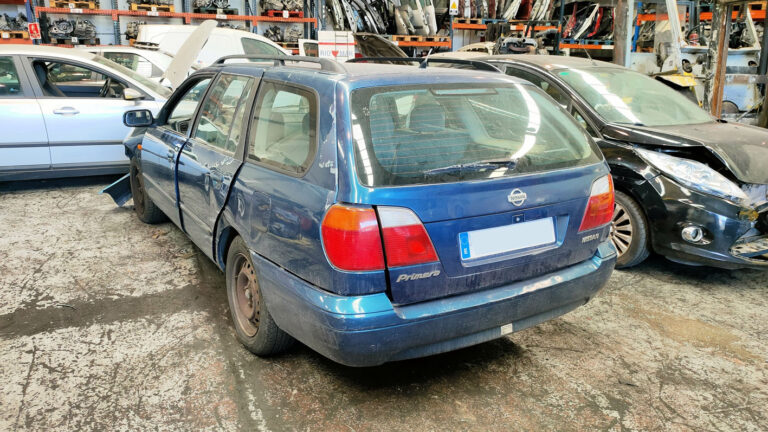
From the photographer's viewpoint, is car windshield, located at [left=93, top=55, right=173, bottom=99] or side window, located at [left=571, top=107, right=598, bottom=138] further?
car windshield, located at [left=93, top=55, right=173, bottom=99]

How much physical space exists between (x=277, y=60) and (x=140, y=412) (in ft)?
5.76

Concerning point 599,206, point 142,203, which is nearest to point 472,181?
point 599,206

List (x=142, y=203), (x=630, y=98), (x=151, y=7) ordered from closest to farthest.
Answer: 1. (x=630, y=98)
2. (x=142, y=203)
3. (x=151, y=7)

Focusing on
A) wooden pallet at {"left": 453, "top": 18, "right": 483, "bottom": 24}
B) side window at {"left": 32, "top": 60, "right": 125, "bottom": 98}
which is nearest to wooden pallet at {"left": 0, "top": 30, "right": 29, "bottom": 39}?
side window at {"left": 32, "top": 60, "right": 125, "bottom": 98}

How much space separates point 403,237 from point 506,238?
1.54ft

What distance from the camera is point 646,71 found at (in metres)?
7.69

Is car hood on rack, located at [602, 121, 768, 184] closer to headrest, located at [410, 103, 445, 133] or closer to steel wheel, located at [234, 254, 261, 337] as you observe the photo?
headrest, located at [410, 103, 445, 133]

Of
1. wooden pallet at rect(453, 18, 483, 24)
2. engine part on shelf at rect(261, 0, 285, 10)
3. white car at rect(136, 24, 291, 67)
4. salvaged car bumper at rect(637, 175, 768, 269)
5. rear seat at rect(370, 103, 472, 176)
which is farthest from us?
wooden pallet at rect(453, 18, 483, 24)

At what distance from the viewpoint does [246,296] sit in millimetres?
2832

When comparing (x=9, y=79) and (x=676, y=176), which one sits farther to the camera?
(x=9, y=79)

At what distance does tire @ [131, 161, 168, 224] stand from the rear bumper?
2596 mm

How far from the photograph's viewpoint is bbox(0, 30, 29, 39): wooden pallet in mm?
11232

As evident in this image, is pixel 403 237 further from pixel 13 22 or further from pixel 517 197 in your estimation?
pixel 13 22

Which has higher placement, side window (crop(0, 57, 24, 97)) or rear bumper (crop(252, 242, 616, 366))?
side window (crop(0, 57, 24, 97))
